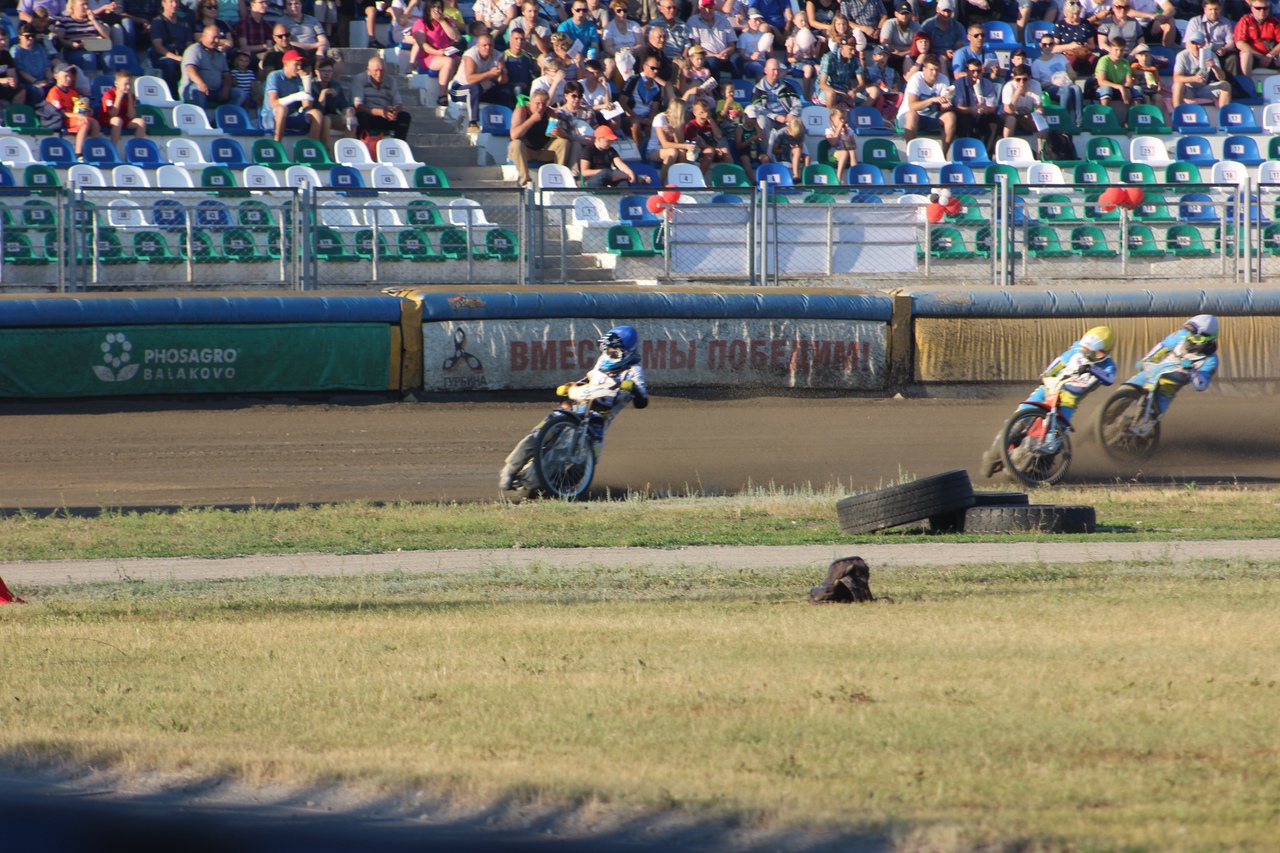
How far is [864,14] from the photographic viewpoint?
25.6 m

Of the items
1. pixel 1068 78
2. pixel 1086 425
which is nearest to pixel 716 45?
pixel 1068 78

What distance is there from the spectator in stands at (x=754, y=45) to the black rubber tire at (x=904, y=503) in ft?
46.3

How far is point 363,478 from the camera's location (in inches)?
585

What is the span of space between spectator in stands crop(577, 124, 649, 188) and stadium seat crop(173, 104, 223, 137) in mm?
5156

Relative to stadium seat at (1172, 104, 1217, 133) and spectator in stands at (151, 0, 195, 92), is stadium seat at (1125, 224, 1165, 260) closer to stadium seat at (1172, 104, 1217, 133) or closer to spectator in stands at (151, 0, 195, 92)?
stadium seat at (1172, 104, 1217, 133)

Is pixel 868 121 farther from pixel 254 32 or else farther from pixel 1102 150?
pixel 254 32

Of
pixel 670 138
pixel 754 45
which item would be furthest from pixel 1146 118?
pixel 670 138

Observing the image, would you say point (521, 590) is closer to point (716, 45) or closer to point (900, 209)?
point (900, 209)

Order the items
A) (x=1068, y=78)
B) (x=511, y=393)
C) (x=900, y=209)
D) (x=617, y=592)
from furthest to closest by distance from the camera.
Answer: (x=1068, y=78), (x=900, y=209), (x=511, y=393), (x=617, y=592)

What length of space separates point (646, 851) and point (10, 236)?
14927 millimetres

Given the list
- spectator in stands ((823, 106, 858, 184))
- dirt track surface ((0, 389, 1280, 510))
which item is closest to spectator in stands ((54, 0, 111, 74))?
dirt track surface ((0, 389, 1280, 510))

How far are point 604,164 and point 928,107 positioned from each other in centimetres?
611

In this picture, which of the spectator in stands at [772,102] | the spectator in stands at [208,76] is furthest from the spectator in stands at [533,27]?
the spectator in stands at [208,76]

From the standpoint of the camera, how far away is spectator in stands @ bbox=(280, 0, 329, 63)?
21688mm
